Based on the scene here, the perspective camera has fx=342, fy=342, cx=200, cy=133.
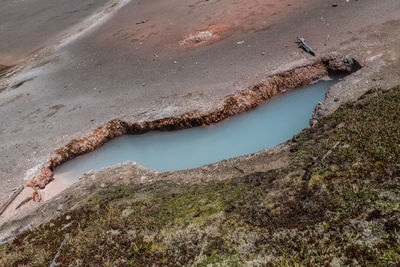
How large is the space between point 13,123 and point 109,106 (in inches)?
166

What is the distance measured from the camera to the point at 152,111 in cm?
1255

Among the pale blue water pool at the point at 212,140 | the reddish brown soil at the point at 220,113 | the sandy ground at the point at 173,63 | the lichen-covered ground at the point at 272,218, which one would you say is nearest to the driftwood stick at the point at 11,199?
the sandy ground at the point at 173,63

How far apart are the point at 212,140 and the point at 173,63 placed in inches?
224

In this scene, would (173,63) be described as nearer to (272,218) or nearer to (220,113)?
(220,113)

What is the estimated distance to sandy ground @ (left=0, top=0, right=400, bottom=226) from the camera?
12.2 meters

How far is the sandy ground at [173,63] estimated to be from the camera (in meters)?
12.2

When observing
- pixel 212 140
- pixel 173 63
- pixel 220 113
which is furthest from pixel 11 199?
pixel 173 63

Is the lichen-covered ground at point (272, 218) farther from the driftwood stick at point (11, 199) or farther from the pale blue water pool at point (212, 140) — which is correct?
the driftwood stick at point (11, 199)

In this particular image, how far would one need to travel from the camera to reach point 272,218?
4.66 metres

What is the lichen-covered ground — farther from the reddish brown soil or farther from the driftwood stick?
the reddish brown soil

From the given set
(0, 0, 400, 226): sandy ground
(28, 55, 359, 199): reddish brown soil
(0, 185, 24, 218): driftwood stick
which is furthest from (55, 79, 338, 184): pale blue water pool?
(0, 185, 24, 218): driftwood stick

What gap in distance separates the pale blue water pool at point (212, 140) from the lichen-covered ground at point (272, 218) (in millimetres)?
4028

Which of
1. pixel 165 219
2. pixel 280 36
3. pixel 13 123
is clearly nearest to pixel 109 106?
pixel 13 123

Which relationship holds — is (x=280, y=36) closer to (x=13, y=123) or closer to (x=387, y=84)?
(x=387, y=84)
